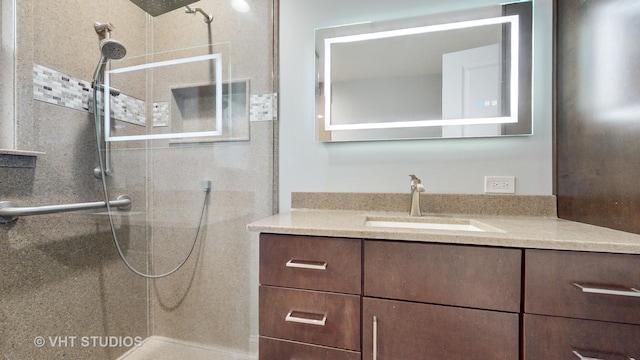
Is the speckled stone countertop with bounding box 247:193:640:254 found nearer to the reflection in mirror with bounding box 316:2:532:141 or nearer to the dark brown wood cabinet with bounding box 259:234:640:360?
the dark brown wood cabinet with bounding box 259:234:640:360

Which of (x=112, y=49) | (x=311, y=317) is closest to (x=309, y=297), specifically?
(x=311, y=317)

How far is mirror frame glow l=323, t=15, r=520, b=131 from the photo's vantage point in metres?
1.27

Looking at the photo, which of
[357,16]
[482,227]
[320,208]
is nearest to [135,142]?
[320,208]

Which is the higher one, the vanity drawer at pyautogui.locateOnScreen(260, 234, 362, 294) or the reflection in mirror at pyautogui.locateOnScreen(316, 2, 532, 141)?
the reflection in mirror at pyautogui.locateOnScreen(316, 2, 532, 141)

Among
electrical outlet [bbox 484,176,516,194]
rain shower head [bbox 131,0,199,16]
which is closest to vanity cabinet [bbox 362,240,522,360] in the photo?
electrical outlet [bbox 484,176,516,194]

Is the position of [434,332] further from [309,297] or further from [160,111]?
[160,111]

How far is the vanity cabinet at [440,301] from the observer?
774 millimetres

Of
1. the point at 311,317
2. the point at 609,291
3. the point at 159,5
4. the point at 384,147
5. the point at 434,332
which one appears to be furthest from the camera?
the point at 159,5

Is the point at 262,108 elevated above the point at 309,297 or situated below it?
above

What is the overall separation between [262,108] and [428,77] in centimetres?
95

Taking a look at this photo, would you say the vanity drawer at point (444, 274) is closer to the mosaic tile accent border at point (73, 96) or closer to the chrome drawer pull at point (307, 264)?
the chrome drawer pull at point (307, 264)

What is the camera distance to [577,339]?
0.72 m

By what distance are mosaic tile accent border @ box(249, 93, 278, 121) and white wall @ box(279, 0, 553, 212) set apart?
6cm

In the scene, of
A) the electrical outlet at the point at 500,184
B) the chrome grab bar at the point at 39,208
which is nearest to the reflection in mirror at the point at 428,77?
the electrical outlet at the point at 500,184
